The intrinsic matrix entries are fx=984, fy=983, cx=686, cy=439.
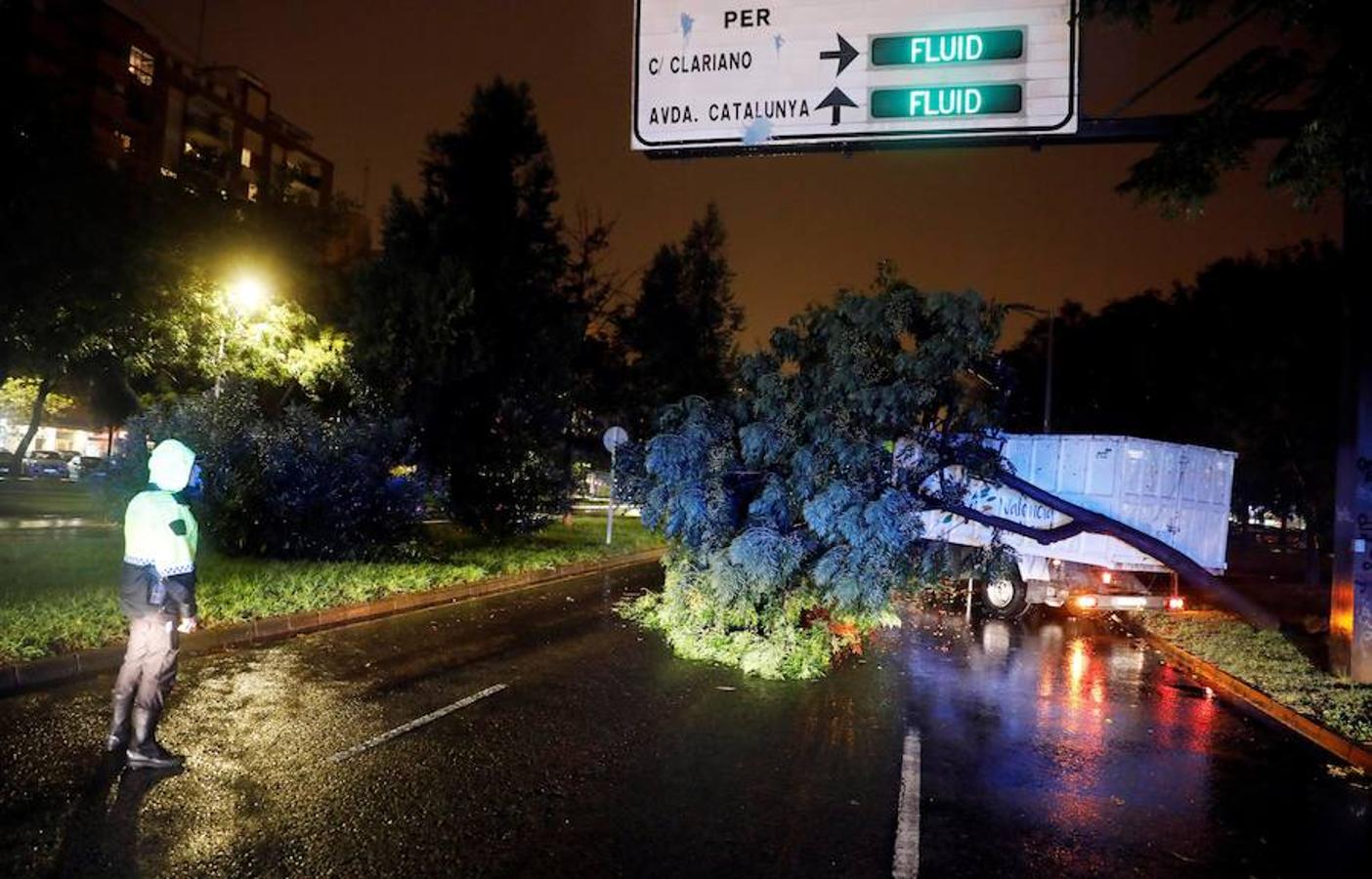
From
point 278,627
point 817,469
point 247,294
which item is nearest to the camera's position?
point 817,469

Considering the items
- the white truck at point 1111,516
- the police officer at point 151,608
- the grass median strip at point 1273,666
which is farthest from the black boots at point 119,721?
the white truck at point 1111,516

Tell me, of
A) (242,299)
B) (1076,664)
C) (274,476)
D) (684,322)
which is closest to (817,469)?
(1076,664)

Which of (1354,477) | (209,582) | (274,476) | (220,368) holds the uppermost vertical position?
(220,368)

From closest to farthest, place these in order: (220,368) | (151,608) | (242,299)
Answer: (151,608) < (242,299) < (220,368)

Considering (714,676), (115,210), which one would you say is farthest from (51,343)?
(714,676)

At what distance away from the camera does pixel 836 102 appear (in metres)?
9.71

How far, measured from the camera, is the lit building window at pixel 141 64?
209 ft

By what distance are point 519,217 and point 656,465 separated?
1766cm

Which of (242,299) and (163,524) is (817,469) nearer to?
(163,524)

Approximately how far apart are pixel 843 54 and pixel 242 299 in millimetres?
13200

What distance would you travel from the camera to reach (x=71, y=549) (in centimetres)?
1605

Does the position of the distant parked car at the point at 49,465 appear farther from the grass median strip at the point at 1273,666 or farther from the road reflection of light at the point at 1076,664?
the grass median strip at the point at 1273,666

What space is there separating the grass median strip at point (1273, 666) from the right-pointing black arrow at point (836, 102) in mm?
7076

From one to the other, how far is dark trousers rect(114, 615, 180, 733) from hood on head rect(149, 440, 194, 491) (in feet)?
2.74
